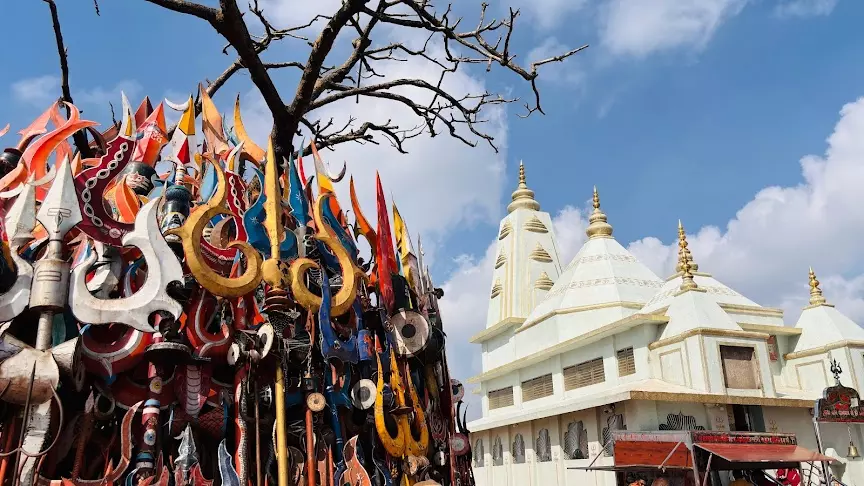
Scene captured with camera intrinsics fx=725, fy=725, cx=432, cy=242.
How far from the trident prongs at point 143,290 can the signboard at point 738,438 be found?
9.16 metres

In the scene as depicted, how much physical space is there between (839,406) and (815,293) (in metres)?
6.16

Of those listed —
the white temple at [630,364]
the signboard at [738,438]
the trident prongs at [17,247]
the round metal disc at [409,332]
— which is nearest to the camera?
the trident prongs at [17,247]

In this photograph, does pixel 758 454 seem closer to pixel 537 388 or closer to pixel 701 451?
pixel 701 451

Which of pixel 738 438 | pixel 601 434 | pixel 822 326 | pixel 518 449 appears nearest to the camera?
pixel 738 438

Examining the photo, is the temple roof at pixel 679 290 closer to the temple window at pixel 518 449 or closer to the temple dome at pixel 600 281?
the temple dome at pixel 600 281

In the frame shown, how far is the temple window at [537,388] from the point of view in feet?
77.6

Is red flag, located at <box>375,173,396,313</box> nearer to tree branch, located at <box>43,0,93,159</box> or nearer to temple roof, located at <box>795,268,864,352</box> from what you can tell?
tree branch, located at <box>43,0,93,159</box>

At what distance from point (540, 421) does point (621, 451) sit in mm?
11243

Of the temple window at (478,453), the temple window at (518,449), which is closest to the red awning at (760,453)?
the temple window at (518,449)

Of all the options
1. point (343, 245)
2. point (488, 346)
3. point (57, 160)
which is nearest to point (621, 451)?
point (343, 245)

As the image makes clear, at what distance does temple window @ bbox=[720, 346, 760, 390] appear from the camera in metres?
18.7

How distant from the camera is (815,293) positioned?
23406 millimetres

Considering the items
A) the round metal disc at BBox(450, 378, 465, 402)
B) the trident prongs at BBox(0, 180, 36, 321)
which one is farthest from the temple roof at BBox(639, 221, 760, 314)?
the trident prongs at BBox(0, 180, 36, 321)

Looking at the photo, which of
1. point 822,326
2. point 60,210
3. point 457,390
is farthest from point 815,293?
point 60,210
